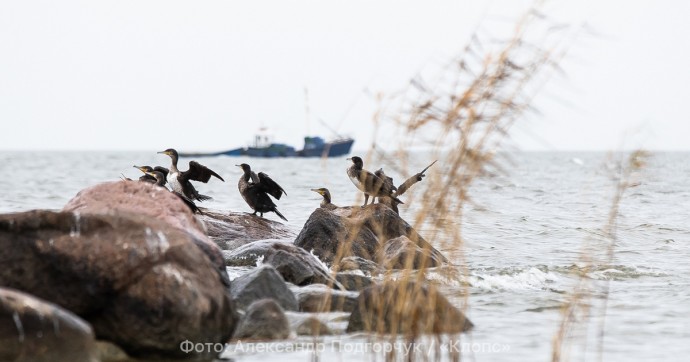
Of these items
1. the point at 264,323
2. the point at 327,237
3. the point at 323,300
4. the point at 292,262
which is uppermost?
the point at 327,237

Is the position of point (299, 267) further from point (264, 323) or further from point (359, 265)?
point (264, 323)

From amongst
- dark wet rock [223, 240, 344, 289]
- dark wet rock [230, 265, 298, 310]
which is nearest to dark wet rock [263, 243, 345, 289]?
dark wet rock [223, 240, 344, 289]

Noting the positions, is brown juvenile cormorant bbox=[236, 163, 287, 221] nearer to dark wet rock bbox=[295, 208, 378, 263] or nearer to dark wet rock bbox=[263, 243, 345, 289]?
dark wet rock bbox=[295, 208, 378, 263]

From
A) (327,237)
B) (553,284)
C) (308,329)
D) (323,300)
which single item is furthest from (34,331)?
(553,284)

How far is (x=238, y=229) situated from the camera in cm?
1416

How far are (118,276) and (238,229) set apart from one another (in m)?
7.81

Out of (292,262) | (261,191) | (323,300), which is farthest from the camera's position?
(261,191)

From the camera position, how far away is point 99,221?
655 cm

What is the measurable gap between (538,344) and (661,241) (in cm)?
1126

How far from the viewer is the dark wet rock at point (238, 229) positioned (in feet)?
44.8

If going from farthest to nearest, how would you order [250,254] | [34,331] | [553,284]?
[553,284]
[250,254]
[34,331]

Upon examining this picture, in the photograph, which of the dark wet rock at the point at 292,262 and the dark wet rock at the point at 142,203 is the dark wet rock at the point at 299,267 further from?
the dark wet rock at the point at 142,203

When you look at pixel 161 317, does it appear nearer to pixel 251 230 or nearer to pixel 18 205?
pixel 251 230

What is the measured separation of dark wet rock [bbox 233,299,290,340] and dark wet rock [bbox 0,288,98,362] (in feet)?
6.80
